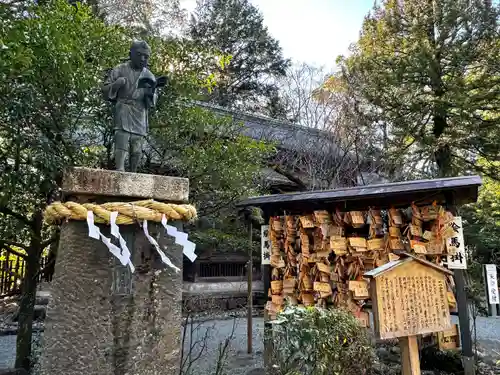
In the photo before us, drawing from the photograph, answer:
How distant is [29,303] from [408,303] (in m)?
4.37

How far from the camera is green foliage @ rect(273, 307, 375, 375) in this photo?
A: 3.01 meters

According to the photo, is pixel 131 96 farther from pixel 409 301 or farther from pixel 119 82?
pixel 409 301

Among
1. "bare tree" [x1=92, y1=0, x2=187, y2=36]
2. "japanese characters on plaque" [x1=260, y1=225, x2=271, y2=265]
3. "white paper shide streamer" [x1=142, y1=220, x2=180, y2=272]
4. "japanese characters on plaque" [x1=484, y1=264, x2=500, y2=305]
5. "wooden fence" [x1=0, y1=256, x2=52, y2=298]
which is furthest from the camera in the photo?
"bare tree" [x1=92, y1=0, x2=187, y2=36]

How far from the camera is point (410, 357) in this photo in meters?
3.26

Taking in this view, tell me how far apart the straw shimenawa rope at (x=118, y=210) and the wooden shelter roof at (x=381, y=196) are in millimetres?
3546

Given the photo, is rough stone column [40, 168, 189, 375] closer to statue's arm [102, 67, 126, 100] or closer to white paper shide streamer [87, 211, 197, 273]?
white paper shide streamer [87, 211, 197, 273]

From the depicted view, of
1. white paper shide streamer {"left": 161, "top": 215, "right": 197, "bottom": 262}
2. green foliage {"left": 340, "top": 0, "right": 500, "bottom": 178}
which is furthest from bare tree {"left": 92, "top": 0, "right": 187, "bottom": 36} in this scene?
white paper shide streamer {"left": 161, "top": 215, "right": 197, "bottom": 262}

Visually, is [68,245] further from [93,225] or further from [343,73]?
[343,73]

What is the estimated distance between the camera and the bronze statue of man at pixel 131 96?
7.44ft

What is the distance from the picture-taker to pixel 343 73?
11945 millimetres

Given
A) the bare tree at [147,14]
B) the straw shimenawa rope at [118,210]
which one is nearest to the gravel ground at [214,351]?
the straw shimenawa rope at [118,210]

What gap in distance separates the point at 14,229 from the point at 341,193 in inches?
164

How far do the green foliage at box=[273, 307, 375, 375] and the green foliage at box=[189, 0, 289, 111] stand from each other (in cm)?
1466

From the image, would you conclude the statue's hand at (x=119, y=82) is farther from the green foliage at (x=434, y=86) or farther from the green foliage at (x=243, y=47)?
the green foliage at (x=243, y=47)
